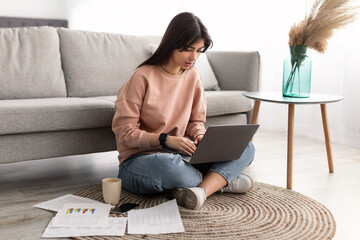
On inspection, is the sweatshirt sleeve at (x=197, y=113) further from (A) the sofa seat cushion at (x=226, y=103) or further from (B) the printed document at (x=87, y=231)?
(B) the printed document at (x=87, y=231)

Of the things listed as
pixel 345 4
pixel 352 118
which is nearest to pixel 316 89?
pixel 352 118

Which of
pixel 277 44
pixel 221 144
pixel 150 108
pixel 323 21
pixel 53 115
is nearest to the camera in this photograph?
pixel 221 144

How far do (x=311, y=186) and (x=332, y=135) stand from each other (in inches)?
47.4

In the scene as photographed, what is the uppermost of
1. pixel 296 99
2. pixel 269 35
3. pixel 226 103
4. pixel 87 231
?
pixel 269 35

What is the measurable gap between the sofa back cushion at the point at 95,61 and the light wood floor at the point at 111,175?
1.41 feet

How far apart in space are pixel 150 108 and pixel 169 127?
124 mm

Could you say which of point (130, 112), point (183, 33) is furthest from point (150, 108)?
point (183, 33)

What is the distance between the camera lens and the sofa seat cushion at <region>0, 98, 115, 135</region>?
1.87 m

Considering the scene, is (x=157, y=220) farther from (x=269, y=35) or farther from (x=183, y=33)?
(x=269, y=35)

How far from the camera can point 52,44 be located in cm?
251

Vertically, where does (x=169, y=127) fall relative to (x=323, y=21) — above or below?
below

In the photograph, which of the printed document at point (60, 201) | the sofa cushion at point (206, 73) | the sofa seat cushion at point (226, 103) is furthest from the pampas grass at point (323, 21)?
the printed document at point (60, 201)

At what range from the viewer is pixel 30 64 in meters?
2.39

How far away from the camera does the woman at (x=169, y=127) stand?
5.61ft
